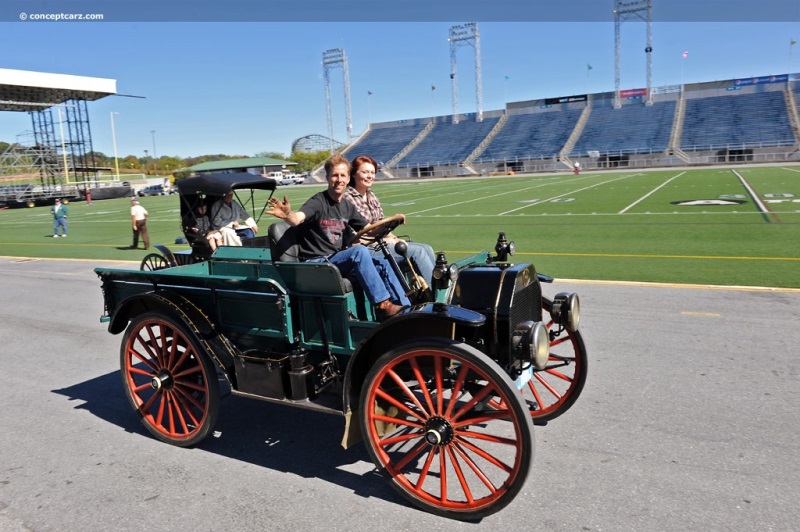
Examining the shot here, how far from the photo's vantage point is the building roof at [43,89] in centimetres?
5262

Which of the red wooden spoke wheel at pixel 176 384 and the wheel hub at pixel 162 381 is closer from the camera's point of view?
the red wooden spoke wheel at pixel 176 384

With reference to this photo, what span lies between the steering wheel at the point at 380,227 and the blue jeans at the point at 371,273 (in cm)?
11

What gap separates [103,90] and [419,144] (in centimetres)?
3909

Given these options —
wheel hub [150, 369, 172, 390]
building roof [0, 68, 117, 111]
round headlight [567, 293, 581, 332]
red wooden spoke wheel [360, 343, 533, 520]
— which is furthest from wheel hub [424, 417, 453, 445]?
building roof [0, 68, 117, 111]

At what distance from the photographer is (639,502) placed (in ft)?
10.4

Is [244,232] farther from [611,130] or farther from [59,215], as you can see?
[611,130]

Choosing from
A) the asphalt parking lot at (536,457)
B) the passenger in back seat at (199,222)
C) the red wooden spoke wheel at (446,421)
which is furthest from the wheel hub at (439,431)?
the passenger in back seat at (199,222)

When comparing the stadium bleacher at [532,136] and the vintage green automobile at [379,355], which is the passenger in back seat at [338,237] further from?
the stadium bleacher at [532,136]

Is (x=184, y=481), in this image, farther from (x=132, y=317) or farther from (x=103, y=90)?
(x=103, y=90)

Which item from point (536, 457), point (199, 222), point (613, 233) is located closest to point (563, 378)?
point (536, 457)

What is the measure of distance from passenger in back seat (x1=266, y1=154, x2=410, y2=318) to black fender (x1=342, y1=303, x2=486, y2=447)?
0.23m

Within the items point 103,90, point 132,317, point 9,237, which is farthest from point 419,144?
point 132,317

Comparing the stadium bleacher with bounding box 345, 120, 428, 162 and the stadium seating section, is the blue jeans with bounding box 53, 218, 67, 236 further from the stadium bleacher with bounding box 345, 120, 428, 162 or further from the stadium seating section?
the stadium bleacher with bounding box 345, 120, 428, 162

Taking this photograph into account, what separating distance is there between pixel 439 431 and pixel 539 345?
27.6 inches
